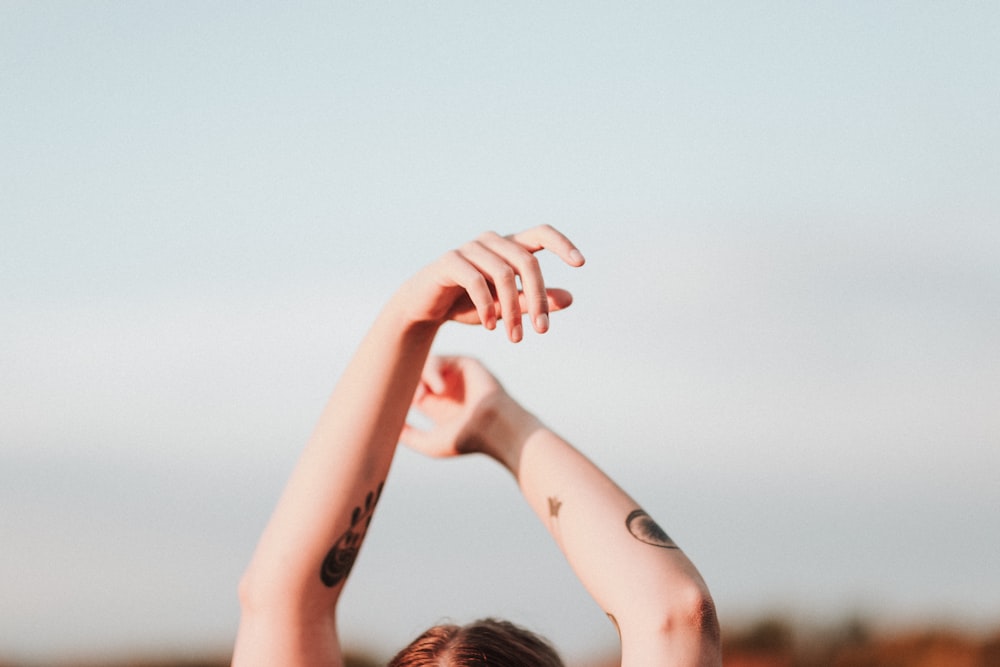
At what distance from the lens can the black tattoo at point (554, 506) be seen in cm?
236

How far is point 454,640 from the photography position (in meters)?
2.24

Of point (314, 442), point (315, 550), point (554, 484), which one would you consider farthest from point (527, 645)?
point (314, 442)

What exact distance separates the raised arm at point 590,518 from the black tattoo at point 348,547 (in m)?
0.37

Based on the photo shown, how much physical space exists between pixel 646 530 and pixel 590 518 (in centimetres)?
13

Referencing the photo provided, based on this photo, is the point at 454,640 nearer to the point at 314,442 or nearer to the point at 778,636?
the point at 314,442

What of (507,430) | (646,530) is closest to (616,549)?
(646,530)

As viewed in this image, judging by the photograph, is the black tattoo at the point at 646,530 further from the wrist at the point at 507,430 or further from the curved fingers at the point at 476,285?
the curved fingers at the point at 476,285

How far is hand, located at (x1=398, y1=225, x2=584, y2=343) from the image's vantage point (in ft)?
6.28

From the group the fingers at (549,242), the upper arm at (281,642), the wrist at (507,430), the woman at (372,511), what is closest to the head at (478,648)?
the woman at (372,511)

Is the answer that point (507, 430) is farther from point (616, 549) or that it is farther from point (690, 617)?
point (690, 617)

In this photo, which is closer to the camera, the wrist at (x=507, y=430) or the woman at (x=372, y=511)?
the woman at (x=372, y=511)

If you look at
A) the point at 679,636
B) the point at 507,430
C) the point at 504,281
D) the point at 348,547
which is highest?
the point at 504,281

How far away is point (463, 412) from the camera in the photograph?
2.74 m

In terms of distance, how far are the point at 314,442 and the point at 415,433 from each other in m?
0.45
